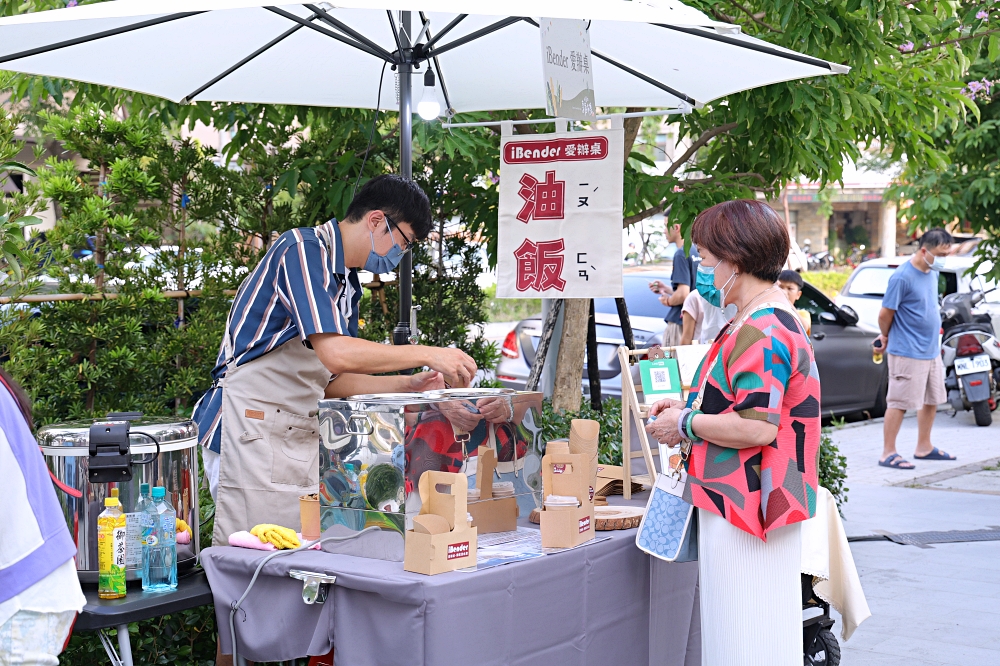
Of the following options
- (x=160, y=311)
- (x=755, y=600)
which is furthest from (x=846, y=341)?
(x=755, y=600)

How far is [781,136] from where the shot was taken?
5688 millimetres

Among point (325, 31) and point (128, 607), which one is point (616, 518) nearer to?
point (128, 607)

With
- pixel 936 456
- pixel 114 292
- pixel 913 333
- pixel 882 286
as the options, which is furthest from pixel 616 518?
pixel 882 286

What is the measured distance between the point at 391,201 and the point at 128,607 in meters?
1.49

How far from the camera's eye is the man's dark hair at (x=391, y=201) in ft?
10.9

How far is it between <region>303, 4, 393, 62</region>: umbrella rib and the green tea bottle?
2.34 m

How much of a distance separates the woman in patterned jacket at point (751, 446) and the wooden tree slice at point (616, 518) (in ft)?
1.44

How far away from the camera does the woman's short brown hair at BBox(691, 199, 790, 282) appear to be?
2.80 metres

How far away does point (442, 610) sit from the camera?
8.41 ft

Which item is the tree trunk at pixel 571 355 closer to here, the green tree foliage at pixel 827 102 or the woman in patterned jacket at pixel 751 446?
the green tree foliage at pixel 827 102

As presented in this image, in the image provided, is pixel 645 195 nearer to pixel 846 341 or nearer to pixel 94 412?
pixel 94 412

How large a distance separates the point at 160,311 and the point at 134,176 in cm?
80

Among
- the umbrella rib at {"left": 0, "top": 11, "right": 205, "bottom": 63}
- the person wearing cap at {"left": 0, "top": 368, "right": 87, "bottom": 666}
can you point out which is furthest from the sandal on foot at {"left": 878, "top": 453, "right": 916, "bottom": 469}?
the person wearing cap at {"left": 0, "top": 368, "right": 87, "bottom": 666}

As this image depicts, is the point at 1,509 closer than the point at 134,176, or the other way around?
the point at 1,509
